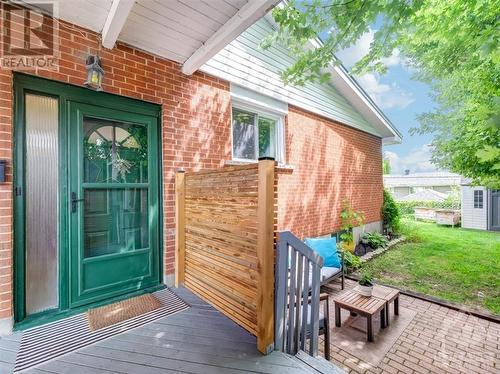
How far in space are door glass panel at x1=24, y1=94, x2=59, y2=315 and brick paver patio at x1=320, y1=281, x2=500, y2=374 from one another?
342cm

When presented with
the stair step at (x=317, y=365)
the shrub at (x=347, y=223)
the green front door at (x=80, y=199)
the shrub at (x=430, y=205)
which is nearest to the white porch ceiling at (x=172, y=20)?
the green front door at (x=80, y=199)

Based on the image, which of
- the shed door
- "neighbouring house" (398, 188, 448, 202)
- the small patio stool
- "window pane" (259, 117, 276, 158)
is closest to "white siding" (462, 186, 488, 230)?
the shed door

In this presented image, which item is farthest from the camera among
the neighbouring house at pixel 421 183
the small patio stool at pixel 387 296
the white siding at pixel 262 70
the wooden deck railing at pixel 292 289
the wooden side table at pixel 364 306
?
the neighbouring house at pixel 421 183

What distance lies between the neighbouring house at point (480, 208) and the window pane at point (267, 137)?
11221mm

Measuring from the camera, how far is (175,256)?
351cm

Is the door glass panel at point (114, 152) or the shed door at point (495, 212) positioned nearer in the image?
the door glass panel at point (114, 152)

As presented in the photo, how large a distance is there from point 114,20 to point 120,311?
3.05 m

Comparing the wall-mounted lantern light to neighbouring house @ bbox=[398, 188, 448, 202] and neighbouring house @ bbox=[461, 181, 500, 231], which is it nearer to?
neighbouring house @ bbox=[461, 181, 500, 231]

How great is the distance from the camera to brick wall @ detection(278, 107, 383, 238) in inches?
220

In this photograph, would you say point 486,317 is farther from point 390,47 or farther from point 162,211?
point 162,211

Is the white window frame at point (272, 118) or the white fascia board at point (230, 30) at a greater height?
the white fascia board at point (230, 30)

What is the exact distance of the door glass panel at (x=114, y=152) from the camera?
297cm

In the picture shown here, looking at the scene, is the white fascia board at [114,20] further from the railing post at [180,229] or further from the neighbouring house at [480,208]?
the neighbouring house at [480,208]

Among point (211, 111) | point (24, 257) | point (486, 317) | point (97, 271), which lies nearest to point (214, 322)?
point (97, 271)
